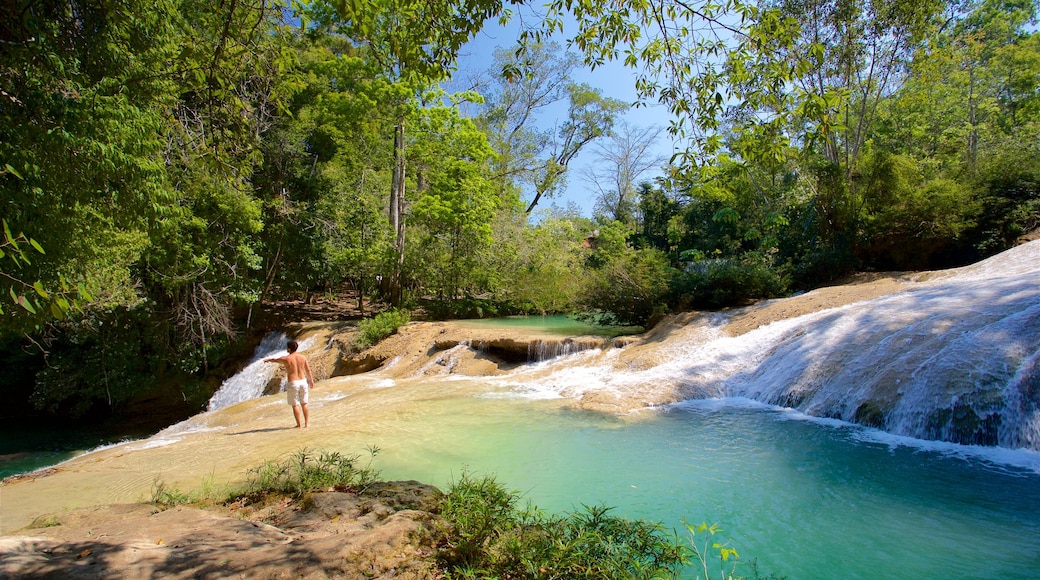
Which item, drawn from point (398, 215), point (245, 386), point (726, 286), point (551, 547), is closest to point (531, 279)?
point (398, 215)

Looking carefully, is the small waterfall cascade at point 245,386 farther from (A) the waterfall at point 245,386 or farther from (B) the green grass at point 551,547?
(B) the green grass at point 551,547

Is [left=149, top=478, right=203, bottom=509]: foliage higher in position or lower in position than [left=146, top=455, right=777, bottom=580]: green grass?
lower

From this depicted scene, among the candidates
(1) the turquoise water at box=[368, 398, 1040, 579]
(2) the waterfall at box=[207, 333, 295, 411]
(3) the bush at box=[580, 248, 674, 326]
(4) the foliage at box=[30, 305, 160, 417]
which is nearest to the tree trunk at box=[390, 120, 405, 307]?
(2) the waterfall at box=[207, 333, 295, 411]

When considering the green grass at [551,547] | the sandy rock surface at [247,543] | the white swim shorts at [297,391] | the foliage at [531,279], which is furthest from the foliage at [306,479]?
the foliage at [531,279]

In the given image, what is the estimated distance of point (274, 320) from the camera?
1992 centimetres

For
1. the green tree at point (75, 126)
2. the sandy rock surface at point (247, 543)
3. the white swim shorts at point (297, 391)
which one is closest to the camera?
the sandy rock surface at point (247, 543)

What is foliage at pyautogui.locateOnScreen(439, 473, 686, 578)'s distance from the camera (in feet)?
9.33

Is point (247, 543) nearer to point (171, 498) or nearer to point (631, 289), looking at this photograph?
point (171, 498)

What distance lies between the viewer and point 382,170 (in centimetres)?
2148

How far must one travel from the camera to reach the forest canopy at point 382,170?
14.9 feet

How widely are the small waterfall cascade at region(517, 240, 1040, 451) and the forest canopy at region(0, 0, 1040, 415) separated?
10.3ft

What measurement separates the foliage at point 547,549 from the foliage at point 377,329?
11923 millimetres

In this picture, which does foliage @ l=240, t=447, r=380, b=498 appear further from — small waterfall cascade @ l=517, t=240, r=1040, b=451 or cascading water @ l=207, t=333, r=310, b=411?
cascading water @ l=207, t=333, r=310, b=411

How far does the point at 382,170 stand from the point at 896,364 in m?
18.8
